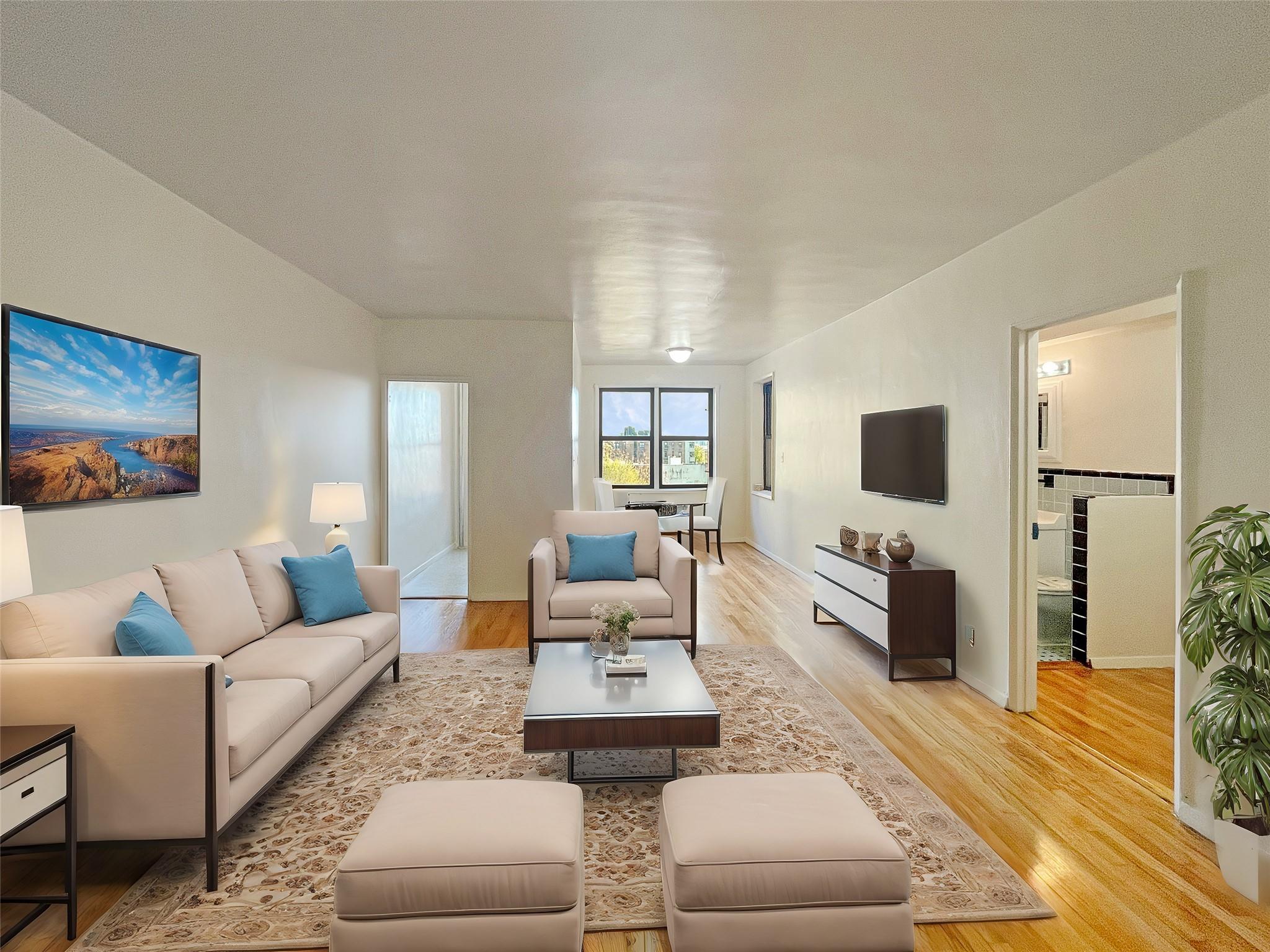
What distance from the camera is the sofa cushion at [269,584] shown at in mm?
3502

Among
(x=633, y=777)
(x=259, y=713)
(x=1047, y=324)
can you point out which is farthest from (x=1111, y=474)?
(x=259, y=713)

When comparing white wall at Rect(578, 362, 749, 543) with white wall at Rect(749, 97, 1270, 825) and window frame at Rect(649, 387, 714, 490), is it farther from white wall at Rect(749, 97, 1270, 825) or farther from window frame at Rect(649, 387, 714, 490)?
white wall at Rect(749, 97, 1270, 825)

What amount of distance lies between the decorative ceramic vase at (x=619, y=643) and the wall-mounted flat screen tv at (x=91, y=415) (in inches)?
85.4

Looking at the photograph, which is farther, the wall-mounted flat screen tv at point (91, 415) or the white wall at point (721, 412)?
the white wall at point (721, 412)

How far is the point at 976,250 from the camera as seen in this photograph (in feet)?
13.1

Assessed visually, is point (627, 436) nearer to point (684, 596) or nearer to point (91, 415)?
point (684, 596)

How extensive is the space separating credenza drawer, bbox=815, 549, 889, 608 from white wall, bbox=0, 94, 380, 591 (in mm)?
3747

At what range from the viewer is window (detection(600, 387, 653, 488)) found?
33.8ft

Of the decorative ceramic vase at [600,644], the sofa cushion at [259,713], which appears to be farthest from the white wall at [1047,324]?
the sofa cushion at [259,713]

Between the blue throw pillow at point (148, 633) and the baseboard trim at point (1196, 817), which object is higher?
the blue throw pillow at point (148, 633)

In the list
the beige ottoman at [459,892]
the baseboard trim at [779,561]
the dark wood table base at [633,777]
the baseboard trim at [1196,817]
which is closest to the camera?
the beige ottoman at [459,892]

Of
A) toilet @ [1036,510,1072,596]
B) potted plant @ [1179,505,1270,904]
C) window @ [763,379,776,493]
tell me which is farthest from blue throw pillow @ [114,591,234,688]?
window @ [763,379,776,493]

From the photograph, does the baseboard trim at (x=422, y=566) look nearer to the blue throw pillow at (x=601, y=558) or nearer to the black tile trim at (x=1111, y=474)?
the blue throw pillow at (x=601, y=558)

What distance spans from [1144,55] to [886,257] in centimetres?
221
